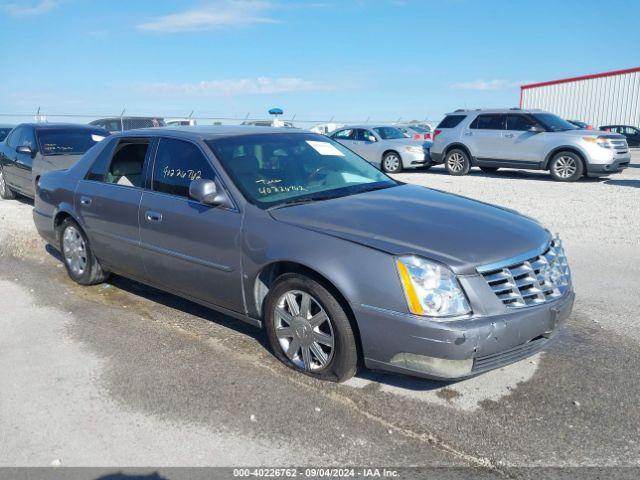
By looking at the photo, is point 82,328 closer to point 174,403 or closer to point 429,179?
point 174,403

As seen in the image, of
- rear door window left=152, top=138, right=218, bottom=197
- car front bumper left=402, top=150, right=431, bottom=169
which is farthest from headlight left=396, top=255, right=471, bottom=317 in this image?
car front bumper left=402, top=150, right=431, bottom=169

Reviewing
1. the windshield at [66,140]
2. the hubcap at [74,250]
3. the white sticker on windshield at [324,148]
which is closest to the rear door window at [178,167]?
the white sticker on windshield at [324,148]

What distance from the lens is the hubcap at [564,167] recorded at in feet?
46.7

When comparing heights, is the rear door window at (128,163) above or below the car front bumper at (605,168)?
above

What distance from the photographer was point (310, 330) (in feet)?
12.3

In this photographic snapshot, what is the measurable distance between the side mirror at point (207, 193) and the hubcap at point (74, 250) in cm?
217

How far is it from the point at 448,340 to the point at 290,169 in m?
2.03

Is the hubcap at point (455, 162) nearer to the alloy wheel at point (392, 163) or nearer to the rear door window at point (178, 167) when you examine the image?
the alloy wheel at point (392, 163)

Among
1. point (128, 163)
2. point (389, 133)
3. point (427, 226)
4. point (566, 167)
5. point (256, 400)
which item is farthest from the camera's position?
point (389, 133)

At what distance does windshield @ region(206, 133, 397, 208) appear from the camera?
4.31 m

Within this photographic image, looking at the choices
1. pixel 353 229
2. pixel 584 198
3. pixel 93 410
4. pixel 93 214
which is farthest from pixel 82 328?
pixel 584 198

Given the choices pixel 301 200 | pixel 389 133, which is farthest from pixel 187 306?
pixel 389 133

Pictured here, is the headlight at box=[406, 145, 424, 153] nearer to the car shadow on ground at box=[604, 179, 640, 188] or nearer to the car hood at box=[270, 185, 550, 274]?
the car shadow on ground at box=[604, 179, 640, 188]

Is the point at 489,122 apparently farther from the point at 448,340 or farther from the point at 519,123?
the point at 448,340
